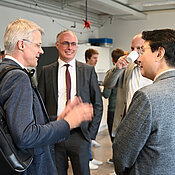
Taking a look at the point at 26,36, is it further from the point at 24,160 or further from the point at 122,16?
the point at 122,16

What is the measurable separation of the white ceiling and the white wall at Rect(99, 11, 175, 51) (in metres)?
0.22

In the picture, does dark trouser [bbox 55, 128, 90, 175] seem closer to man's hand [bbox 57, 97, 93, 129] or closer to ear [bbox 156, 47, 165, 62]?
man's hand [bbox 57, 97, 93, 129]

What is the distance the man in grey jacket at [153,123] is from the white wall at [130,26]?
6502 millimetres

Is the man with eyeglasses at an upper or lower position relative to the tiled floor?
upper

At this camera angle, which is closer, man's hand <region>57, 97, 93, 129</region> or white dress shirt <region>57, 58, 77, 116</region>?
man's hand <region>57, 97, 93, 129</region>

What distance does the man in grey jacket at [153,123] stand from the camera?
1289mm

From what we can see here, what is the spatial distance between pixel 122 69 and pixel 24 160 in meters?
1.51

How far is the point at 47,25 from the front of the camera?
634 centimetres

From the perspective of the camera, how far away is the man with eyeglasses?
2430 mm

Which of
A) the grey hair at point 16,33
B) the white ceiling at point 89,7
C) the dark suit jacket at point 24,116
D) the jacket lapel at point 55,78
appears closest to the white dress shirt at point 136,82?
the jacket lapel at point 55,78

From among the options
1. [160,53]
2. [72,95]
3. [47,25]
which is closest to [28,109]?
[160,53]

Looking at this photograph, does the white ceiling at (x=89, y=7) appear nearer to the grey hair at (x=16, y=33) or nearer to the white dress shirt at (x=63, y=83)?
the white dress shirt at (x=63, y=83)

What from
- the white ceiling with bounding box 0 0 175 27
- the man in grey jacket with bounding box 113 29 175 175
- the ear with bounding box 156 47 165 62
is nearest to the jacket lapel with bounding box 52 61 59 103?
the man in grey jacket with bounding box 113 29 175 175

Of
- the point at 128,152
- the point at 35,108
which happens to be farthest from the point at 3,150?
the point at 128,152
